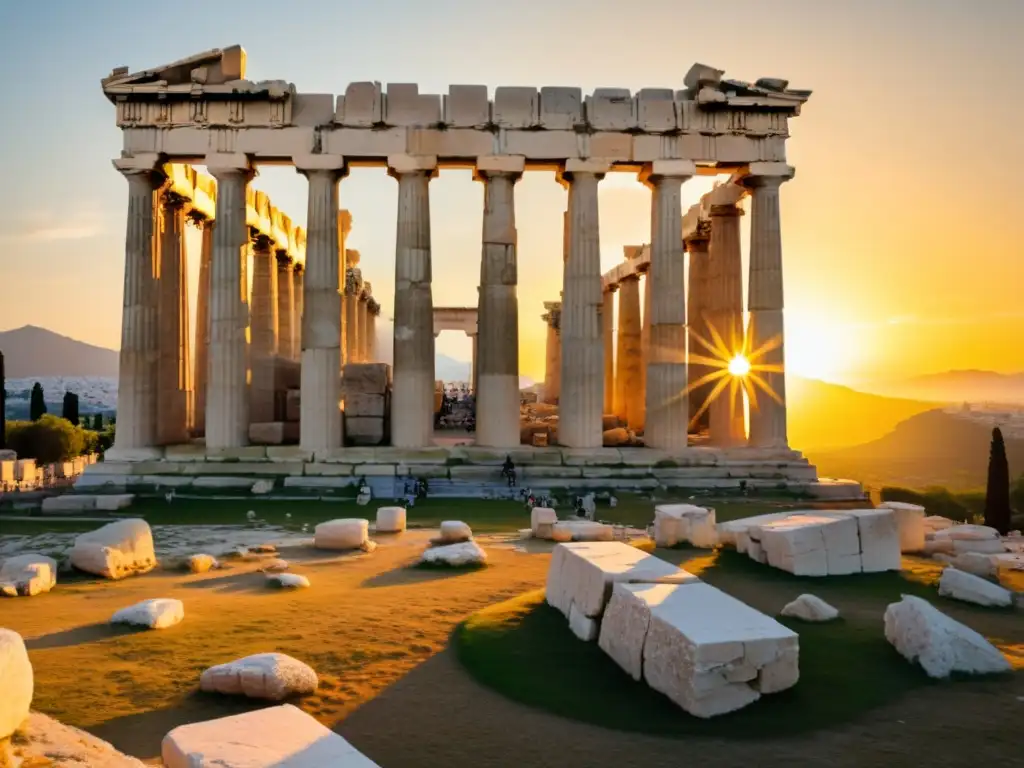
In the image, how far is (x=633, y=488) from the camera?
21203 mm

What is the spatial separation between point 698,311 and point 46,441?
25.7 metres

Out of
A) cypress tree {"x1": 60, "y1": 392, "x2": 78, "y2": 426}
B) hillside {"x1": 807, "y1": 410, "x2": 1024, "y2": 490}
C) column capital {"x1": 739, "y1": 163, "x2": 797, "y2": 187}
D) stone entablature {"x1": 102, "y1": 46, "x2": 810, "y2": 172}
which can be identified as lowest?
hillside {"x1": 807, "y1": 410, "x2": 1024, "y2": 490}

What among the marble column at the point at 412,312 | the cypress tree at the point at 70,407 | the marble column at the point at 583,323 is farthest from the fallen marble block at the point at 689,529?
the cypress tree at the point at 70,407

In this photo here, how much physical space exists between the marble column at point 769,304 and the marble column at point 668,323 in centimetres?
214

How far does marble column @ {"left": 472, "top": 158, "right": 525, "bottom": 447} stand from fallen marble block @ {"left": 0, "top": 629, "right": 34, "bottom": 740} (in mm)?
17760

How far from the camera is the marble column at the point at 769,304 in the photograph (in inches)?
917

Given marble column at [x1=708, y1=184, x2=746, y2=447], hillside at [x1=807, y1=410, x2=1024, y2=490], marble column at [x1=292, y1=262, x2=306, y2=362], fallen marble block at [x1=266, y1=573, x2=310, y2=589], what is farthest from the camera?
hillside at [x1=807, y1=410, x2=1024, y2=490]

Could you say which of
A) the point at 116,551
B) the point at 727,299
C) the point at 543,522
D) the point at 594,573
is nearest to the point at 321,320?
the point at 543,522

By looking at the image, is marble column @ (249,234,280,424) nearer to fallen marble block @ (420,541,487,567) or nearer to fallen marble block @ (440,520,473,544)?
fallen marble block @ (440,520,473,544)

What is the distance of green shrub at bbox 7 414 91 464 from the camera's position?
108 feet

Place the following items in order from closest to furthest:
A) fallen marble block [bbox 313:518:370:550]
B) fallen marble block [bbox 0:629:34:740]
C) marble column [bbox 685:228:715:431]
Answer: fallen marble block [bbox 0:629:34:740], fallen marble block [bbox 313:518:370:550], marble column [bbox 685:228:715:431]

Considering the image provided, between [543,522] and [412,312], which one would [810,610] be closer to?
[543,522]

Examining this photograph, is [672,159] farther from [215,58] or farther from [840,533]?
[840,533]

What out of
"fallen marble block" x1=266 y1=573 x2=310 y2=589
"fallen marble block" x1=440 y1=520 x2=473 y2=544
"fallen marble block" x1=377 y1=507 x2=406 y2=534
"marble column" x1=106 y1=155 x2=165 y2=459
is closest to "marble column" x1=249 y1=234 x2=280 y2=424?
"marble column" x1=106 y1=155 x2=165 y2=459
